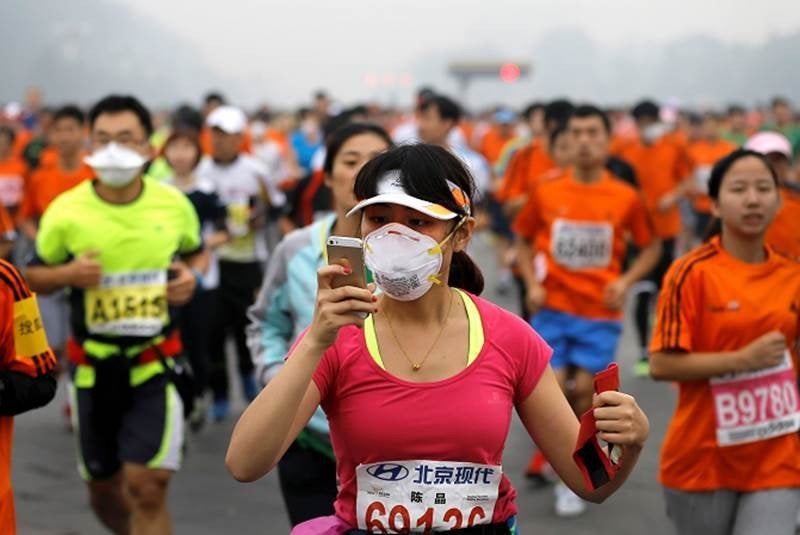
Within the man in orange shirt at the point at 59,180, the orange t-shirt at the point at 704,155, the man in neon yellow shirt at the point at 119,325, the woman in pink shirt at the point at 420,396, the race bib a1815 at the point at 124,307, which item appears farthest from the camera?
the orange t-shirt at the point at 704,155

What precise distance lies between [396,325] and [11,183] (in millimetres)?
9253

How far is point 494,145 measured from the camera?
62.0ft

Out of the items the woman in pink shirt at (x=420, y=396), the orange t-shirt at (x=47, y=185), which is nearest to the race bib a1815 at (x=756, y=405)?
the woman in pink shirt at (x=420, y=396)

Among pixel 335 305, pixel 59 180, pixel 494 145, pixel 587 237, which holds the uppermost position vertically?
pixel 335 305

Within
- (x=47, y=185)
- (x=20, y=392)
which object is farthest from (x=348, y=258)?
(x=47, y=185)

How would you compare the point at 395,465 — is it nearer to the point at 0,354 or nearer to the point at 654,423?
the point at 0,354

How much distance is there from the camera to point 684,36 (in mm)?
72250

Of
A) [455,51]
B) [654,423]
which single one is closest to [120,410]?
[654,423]

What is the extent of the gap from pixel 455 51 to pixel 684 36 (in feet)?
86.2

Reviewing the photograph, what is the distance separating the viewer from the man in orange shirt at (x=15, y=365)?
3727 mm

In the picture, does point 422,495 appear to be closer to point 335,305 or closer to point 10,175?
point 335,305

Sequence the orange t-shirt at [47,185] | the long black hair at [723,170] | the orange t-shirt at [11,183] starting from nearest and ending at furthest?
1. the long black hair at [723,170]
2. the orange t-shirt at [47,185]
3. the orange t-shirt at [11,183]

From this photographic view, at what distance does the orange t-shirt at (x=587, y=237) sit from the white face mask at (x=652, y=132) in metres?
5.48

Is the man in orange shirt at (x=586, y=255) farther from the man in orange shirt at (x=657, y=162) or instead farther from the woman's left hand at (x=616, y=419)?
the man in orange shirt at (x=657, y=162)
